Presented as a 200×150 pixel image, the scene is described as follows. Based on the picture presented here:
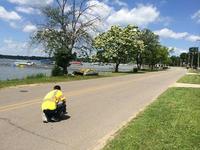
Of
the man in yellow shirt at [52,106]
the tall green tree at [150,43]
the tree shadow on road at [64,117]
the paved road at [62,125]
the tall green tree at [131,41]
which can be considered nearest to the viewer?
the paved road at [62,125]

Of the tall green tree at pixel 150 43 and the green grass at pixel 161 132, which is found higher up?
the tall green tree at pixel 150 43

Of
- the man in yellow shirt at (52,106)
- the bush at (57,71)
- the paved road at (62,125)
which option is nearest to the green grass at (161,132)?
the paved road at (62,125)

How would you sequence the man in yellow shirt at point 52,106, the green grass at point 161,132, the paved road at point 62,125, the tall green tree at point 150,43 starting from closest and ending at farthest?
the green grass at point 161,132 < the paved road at point 62,125 < the man in yellow shirt at point 52,106 < the tall green tree at point 150,43

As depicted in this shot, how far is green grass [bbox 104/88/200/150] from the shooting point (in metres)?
9.02

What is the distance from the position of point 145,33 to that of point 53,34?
59.1m

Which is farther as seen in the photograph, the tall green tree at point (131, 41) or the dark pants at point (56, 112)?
the tall green tree at point (131, 41)

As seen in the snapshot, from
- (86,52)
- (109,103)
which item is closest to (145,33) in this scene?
(86,52)

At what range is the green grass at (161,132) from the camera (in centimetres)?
902

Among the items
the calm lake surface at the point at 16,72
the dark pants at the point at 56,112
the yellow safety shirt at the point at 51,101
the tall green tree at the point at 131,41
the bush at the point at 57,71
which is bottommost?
the calm lake surface at the point at 16,72

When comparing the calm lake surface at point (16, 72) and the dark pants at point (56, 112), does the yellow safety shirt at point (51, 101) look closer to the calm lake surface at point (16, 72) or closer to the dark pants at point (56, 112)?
the dark pants at point (56, 112)

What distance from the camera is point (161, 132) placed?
417 inches

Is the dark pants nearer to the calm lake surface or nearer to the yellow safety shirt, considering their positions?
the yellow safety shirt

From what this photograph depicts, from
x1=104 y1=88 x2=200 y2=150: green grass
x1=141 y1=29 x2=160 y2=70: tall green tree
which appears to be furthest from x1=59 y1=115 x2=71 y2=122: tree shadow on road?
x1=141 y1=29 x2=160 y2=70: tall green tree

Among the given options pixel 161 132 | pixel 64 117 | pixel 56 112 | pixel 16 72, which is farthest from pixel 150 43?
pixel 161 132
